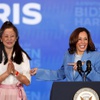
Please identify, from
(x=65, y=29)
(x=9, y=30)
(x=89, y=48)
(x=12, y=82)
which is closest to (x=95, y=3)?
(x=65, y=29)

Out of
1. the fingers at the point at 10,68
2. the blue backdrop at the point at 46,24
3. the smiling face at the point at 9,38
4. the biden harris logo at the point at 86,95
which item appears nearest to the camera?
the biden harris logo at the point at 86,95

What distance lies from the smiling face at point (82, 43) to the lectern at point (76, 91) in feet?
2.44

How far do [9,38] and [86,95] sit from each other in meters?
0.89

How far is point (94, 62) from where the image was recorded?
2457 mm

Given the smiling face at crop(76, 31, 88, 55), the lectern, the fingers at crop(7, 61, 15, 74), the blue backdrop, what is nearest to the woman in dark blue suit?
the smiling face at crop(76, 31, 88, 55)

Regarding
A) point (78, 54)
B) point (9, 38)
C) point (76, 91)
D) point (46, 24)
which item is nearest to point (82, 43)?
point (78, 54)

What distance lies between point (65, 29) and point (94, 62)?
970 mm

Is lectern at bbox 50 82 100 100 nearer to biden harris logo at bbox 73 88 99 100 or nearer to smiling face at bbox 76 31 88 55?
biden harris logo at bbox 73 88 99 100

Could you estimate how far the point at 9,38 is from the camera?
247cm

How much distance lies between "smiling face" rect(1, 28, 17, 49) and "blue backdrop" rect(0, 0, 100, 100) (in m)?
0.86

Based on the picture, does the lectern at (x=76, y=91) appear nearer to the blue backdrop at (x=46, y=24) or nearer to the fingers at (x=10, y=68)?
the fingers at (x=10, y=68)

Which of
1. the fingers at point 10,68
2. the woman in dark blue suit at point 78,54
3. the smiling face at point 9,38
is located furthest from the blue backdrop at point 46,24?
the fingers at point 10,68

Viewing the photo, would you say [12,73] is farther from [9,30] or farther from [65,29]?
[65,29]

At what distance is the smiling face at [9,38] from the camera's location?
2457mm
